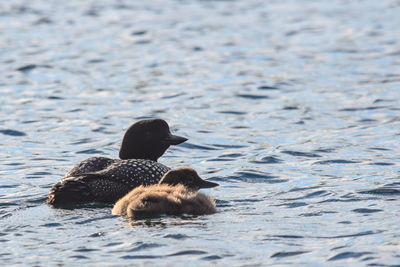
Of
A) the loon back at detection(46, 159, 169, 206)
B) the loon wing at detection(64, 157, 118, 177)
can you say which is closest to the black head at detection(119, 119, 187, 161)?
the loon wing at detection(64, 157, 118, 177)

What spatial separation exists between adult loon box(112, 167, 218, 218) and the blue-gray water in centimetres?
11

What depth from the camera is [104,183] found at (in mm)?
7371

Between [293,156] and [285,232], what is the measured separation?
10.8ft

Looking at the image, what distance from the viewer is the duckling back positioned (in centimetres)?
672

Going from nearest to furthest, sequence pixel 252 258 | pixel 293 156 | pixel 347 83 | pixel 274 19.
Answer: pixel 252 258 < pixel 293 156 < pixel 347 83 < pixel 274 19

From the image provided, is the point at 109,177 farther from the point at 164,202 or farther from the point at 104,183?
the point at 164,202

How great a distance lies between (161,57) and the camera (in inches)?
647

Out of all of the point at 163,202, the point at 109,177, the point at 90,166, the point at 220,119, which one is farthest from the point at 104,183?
the point at 220,119

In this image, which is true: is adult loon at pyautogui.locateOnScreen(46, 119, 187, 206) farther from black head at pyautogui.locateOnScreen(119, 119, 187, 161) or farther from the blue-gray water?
the blue-gray water

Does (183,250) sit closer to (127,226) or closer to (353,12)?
(127,226)

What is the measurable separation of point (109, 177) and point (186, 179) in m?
0.67

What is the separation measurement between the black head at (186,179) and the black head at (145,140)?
112 cm

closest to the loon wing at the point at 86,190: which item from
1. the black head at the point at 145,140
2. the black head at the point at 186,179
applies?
the black head at the point at 186,179

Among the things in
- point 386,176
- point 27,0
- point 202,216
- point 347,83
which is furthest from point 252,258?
point 27,0
